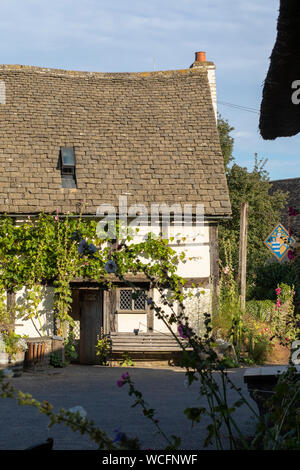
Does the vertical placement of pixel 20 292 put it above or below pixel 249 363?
above

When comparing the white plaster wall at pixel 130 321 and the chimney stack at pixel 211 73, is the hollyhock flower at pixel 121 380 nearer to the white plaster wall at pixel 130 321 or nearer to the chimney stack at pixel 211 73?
the white plaster wall at pixel 130 321

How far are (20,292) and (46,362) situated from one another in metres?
2.03

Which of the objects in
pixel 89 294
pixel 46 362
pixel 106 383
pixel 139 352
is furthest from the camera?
pixel 89 294

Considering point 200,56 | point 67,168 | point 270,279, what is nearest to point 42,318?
point 67,168

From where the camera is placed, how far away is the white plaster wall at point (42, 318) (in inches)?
537

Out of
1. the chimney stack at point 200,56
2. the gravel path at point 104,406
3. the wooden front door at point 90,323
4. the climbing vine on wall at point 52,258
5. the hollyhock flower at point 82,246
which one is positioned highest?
the chimney stack at point 200,56

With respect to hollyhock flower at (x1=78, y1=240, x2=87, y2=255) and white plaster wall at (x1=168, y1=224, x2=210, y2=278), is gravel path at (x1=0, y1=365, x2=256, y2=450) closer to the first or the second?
hollyhock flower at (x1=78, y1=240, x2=87, y2=255)

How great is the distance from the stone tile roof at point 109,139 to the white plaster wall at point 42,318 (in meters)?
1.91

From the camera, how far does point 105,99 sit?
663 inches

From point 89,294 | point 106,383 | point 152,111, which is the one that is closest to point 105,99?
point 152,111

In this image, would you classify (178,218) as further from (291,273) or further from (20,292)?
(291,273)

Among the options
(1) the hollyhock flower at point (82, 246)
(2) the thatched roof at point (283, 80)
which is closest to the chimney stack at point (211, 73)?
(2) the thatched roof at point (283, 80)

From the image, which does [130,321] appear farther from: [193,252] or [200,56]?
[200,56]

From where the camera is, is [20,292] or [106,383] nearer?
[106,383]
